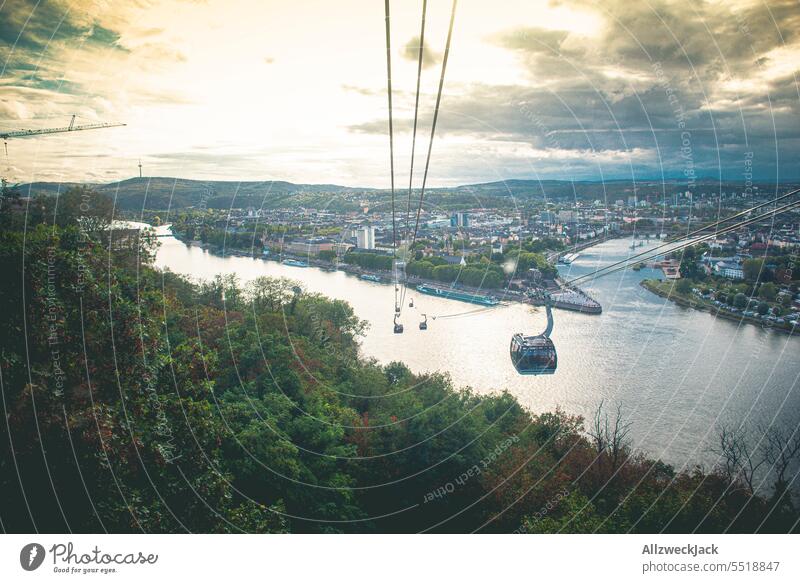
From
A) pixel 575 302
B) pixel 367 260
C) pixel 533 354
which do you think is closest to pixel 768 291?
pixel 575 302

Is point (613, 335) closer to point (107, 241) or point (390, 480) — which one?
point (390, 480)

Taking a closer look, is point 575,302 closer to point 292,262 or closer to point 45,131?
point 292,262

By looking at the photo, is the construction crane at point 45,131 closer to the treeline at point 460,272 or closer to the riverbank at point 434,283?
the riverbank at point 434,283

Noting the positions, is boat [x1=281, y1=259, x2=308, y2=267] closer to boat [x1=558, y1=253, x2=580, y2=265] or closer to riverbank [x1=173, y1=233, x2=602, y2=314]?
riverbank [x1=173, y1=233, x2=602, y2=314]

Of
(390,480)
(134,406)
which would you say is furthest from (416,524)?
(134,406)

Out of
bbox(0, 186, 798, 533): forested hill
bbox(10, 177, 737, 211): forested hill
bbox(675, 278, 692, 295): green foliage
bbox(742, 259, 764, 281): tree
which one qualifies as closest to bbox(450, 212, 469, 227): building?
bbox(10, 177, 737, 211): forested hill

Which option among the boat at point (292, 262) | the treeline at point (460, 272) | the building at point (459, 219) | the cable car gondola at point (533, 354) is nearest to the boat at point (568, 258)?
the treeline at point (460, 272)

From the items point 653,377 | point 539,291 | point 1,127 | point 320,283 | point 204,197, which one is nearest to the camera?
point 1,127
